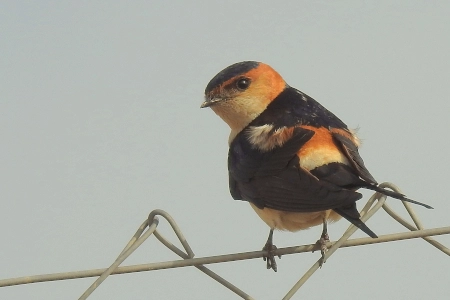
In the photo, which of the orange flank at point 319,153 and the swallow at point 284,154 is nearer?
the swallow at point 284,154

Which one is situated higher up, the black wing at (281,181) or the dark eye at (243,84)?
the dark eye at (243,84)

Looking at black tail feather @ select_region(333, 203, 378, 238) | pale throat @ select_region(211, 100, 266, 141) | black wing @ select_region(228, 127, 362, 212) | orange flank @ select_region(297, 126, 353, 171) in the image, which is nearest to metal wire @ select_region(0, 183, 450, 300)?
black tail feather @ select_region(333, 203, 378, 238)

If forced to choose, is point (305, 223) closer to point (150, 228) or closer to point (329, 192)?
point (329, 192)

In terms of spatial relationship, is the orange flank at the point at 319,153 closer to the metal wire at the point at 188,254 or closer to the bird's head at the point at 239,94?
the bird's head at the point at 239,94

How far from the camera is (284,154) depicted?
2707 mm

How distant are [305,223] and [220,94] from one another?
2.59 ft

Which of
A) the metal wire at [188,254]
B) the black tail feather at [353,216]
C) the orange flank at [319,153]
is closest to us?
the metal wire at [188,254]

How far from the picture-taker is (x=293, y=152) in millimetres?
2678

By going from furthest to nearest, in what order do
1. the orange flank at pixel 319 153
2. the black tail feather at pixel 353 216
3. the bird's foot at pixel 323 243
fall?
the orange flank at pixel 319 153 < the bird's foot at pixel 323 243 < the black tail feather at pixel 353 216

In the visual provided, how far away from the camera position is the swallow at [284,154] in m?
2.42

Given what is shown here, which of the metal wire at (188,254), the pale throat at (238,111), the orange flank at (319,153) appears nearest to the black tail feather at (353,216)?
the metal wire at (188,254)

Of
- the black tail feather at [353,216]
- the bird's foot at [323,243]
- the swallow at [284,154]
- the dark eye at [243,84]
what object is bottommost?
the bird's foot at [323,243]

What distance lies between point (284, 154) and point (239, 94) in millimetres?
637

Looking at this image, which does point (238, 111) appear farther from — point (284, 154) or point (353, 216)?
point (353, 216)
